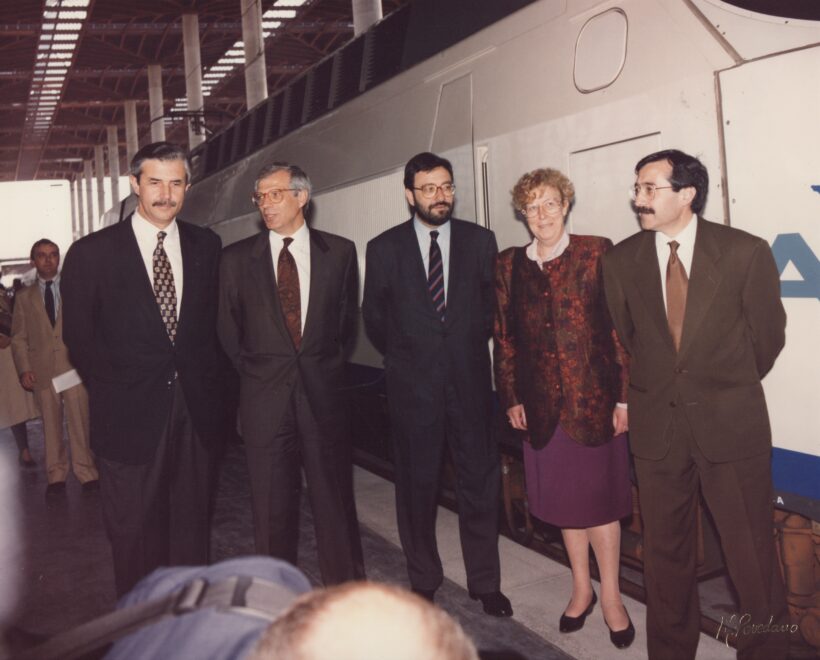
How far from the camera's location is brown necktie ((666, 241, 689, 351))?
269cm

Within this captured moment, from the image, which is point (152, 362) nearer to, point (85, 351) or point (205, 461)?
point (85, 351)

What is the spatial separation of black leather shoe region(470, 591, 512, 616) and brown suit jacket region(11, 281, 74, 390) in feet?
13.2

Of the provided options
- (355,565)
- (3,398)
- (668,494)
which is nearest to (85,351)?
(355,565)

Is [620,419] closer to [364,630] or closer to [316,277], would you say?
[316,277]

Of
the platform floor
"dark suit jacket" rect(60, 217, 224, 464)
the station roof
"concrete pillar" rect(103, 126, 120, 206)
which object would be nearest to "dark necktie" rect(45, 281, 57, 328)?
the platform floor

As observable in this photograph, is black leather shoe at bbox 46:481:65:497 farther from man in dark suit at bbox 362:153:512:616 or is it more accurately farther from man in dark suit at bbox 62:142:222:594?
man in dark suit at bbox 362:153:512:616

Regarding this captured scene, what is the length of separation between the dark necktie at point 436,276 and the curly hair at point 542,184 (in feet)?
1.64

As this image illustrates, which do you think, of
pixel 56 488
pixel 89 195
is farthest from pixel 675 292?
pixel 89 195

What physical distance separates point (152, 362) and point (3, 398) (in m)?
4.64

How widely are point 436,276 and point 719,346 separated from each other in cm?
126

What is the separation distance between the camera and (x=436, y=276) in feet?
11.4

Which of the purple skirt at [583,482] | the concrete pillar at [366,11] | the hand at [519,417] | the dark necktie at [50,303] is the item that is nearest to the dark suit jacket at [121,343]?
the hand at [519,417]

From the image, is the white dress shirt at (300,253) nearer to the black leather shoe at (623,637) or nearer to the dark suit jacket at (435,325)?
the dark suit jacket at (435,325)

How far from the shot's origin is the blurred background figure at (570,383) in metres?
3.05
